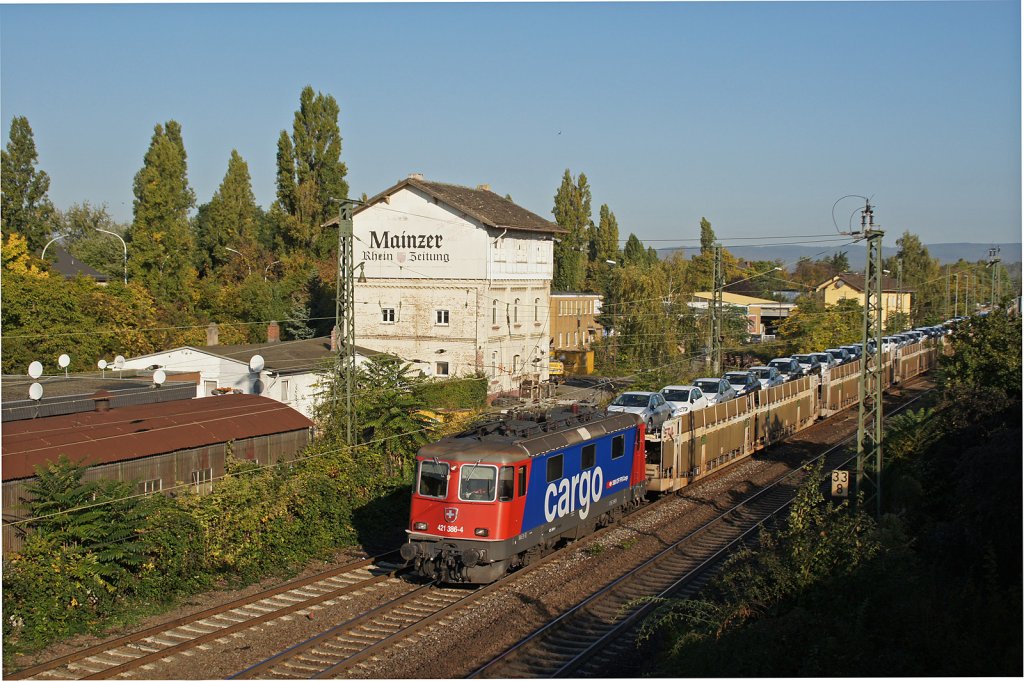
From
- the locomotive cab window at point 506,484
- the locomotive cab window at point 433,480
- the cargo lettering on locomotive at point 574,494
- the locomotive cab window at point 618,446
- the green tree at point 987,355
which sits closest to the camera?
the locomotive cab window at point 506,484

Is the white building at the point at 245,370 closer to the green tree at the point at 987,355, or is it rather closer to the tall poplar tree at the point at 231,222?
the green tree at the point at 987,355

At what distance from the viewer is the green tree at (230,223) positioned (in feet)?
233

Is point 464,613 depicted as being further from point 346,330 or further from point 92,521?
point 346,330

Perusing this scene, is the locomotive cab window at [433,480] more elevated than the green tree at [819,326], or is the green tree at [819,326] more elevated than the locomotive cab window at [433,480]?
the green tree at [819,326]

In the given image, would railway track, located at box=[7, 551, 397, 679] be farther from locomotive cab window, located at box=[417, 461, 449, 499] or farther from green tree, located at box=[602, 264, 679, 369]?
green tree, located at box=[602, 264, 679, 369]

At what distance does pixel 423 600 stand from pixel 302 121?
169 ft

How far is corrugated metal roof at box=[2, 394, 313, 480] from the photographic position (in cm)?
2044

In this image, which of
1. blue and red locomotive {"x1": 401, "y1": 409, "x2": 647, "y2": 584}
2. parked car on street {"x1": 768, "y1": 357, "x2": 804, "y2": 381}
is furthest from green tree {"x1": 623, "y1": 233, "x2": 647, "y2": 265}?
blue and red locomotive {"x1": 401, "y1": 409, "x2": 647, "y2": 584}

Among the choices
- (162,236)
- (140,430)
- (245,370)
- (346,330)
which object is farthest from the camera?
(162,236)

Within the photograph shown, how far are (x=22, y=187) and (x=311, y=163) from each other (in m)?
19.3

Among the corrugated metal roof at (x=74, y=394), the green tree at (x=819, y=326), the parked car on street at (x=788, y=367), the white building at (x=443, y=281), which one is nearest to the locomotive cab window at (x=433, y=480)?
the corrugated metal roof at (x=74, y=394)

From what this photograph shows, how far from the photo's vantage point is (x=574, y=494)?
64.1 ft

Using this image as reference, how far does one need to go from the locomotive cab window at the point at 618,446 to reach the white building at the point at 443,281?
2419cm

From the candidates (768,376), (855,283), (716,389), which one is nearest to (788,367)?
(768,376)
